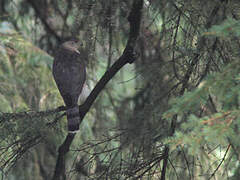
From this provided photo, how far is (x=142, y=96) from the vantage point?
5.41 metres

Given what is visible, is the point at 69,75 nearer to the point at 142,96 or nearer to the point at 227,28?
the point at 142,96

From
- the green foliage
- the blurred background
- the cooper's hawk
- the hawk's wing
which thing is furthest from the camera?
the hawk's wing

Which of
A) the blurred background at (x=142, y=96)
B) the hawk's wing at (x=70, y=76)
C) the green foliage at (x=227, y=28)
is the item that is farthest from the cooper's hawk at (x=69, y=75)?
the green foliage at (x=227, y=28)

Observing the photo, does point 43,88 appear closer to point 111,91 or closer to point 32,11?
point 111,91

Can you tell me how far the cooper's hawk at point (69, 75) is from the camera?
11.0ft

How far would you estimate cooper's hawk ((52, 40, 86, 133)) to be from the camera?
11.0ft

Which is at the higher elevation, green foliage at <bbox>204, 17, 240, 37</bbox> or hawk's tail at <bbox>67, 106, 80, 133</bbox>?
green foliage at <bbox>204, 17, 240, 37</bbox>

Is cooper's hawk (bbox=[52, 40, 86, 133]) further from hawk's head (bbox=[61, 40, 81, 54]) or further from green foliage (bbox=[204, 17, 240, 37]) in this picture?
green foliage (bbox=[204, 17, 240, 37])

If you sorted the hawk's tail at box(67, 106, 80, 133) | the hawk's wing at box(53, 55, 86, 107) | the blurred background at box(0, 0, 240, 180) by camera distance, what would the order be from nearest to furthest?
the blurred background at box(0, 0, 240, 180) < the hawk's tail at box(67, 106, 80, 133) < the hawk's wing at box(53, 55, 86, 107)

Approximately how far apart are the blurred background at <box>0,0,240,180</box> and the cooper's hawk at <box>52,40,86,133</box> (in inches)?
6.3

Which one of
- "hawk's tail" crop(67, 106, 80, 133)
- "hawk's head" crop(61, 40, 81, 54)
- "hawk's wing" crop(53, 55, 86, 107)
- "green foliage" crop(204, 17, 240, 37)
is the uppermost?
"hawk's head" crop(61, 40, 81, 54)

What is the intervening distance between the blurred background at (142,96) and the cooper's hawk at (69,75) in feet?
0.53

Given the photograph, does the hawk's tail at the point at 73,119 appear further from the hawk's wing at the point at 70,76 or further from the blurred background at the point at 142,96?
the hawk's wing at the point at 70,76

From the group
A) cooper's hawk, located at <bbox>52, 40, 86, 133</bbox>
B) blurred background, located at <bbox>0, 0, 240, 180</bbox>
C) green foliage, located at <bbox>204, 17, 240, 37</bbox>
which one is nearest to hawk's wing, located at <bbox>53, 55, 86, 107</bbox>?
cooper's hawk, located at <bbox>52, 40, 86, 133</bbox>
